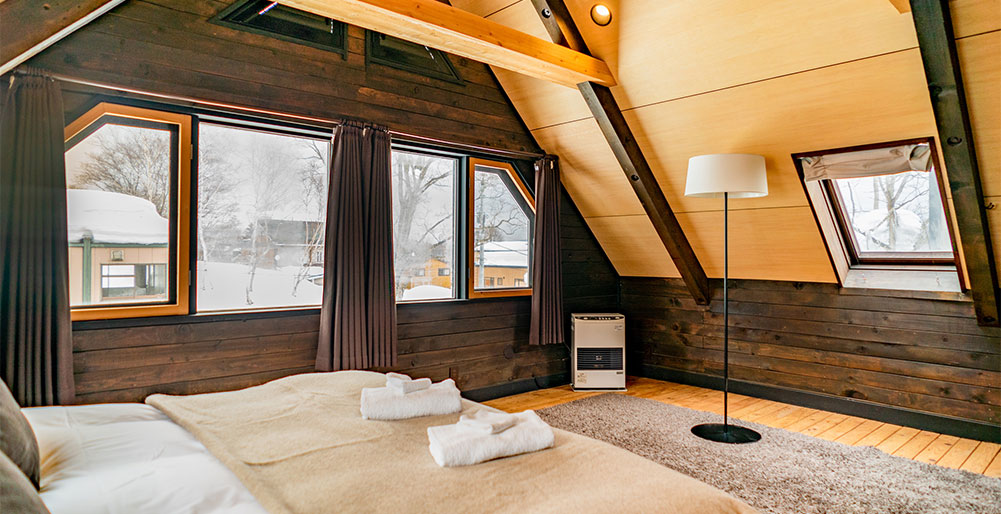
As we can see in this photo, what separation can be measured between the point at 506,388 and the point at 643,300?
1.65 m

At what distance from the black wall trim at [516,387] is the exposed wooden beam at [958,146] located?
9.52 feet

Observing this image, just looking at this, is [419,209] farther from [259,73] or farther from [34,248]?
[34,248]

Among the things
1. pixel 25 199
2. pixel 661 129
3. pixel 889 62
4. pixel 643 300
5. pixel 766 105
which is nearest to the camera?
pixel 25 199

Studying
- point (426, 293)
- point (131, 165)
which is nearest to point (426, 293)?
point (426, 293)

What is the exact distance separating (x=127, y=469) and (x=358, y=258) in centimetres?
218

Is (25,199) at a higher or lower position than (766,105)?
lower

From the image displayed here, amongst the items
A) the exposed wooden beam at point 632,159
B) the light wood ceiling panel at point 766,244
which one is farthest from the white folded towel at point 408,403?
the light wood ceiling panel at point 766,244

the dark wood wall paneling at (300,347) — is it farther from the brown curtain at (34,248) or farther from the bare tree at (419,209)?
the bare tree at (419,209)

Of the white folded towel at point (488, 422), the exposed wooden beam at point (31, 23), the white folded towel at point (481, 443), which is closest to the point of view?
the white folded towel at point (481, 443)

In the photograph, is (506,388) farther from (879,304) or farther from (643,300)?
(879,304)

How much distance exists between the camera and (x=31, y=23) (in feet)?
7.31

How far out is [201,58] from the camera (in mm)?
3055

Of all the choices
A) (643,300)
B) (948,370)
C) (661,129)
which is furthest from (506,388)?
(948,370)

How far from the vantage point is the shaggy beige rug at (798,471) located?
2.57m
